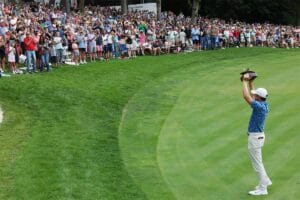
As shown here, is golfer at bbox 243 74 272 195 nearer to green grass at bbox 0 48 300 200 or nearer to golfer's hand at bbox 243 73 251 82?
golfer's hand at bbox 243 73 251 82

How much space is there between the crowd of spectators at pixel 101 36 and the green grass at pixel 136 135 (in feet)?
6.02

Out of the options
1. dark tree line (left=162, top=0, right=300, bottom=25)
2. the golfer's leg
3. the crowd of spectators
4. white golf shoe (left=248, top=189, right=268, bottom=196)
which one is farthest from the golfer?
dark tree line (left=162, top=0, right=300, bottom=25)

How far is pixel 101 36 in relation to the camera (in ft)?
113

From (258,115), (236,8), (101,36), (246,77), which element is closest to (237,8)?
(236,8)

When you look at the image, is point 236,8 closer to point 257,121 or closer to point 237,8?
point 237,8

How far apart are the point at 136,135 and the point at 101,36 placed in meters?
16.0

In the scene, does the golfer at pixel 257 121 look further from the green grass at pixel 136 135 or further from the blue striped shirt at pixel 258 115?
the green grass at pixel 136 135

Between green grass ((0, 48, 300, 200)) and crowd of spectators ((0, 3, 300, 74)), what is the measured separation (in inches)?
72.3

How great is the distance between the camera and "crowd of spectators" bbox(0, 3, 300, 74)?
28.6 m

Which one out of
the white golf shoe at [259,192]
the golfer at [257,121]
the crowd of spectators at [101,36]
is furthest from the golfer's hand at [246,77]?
the crowd of spectators at [101,36]

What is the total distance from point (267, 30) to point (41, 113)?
1376 inches

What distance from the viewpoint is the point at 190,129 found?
64.6ft

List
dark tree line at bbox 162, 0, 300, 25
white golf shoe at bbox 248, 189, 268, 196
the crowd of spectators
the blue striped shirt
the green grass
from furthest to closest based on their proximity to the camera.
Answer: dark tree line at bbox 162, 0, 300, 25, the crowd of spectators, the green grass, white golf shoe at bbox 248, 189, 268, 196, the blue striped shirt

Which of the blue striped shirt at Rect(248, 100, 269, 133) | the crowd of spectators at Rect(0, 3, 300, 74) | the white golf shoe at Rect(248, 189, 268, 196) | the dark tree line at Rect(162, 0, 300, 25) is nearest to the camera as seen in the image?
the blue striped shirt at Rect(248, 100, 269, 133)
